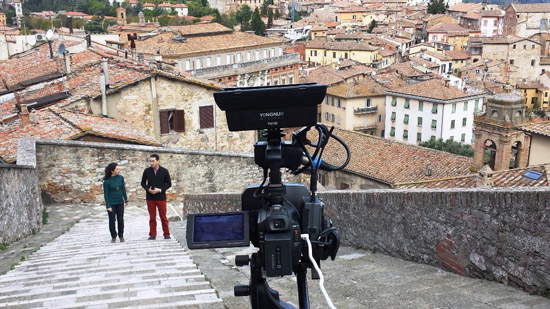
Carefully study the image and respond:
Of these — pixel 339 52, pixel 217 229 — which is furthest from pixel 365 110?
pixel 217 229

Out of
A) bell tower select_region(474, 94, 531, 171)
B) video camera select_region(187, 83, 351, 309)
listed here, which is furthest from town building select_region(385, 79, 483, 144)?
video camera select_region(187, 83, 351, 309)

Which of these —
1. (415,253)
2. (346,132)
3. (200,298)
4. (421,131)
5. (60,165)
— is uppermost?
(200,298)

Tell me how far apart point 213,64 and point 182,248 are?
5151 cm

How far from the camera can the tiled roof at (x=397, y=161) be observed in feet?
86.9

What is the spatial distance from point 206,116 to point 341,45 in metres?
63.0

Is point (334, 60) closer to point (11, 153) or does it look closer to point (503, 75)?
point (503, 75)

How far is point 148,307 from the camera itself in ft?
15.0

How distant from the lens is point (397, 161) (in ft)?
92.9

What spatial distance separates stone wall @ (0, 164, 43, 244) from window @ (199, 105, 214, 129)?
33.2 ft

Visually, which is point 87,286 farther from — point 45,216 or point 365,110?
point 365,110

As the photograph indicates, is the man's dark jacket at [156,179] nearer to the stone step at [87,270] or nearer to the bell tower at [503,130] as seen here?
the stone step at [87,270]

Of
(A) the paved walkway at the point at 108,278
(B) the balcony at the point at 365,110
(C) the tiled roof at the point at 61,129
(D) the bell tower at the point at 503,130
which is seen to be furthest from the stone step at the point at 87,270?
(B) the balcony at the point at 365,110

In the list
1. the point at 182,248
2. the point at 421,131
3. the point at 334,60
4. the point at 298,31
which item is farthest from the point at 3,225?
the point at 298,31

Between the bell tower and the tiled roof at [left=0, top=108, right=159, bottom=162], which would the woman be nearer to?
the tiled roof at [left=0, top=108, right=159, bottom=162]
